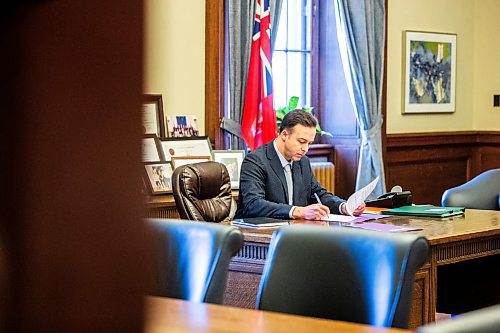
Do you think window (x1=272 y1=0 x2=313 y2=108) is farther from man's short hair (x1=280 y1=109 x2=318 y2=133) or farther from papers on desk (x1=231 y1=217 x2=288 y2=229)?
papers on desk (x1=231 y1=217 x2=288 y2=229)

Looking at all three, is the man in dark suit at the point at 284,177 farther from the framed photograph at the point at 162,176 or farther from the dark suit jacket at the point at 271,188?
the framed photograph at the point at 162,176

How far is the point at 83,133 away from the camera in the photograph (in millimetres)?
203

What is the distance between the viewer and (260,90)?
6762mm

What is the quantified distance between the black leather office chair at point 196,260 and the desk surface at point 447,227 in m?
1.79

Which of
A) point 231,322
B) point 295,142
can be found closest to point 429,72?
point 295,142

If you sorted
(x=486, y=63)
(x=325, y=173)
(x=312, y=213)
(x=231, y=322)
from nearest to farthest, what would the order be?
1. (x=231, y=322)
2. (x=312, y=213)
3. (x=325, y=173)
4. (x=486, y=63)

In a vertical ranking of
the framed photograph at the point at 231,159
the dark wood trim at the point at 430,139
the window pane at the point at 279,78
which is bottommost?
the framed photograph at the point at 231,159

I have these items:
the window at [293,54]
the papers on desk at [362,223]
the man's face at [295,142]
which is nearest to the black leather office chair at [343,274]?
the papers on desk at [362,223]

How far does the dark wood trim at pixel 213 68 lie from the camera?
6.65 meters

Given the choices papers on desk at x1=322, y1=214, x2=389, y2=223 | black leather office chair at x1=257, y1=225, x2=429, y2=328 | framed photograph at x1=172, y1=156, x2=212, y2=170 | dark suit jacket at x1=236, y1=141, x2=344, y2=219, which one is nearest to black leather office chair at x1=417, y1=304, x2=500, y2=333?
black leather office chair at x1=257, y1=225, x2=429, y2=328

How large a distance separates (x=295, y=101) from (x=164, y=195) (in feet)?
6.47

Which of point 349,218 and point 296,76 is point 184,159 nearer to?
point 349,218

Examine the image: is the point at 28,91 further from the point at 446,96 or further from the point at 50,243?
the point at 446,96

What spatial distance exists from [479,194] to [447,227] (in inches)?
68.1
